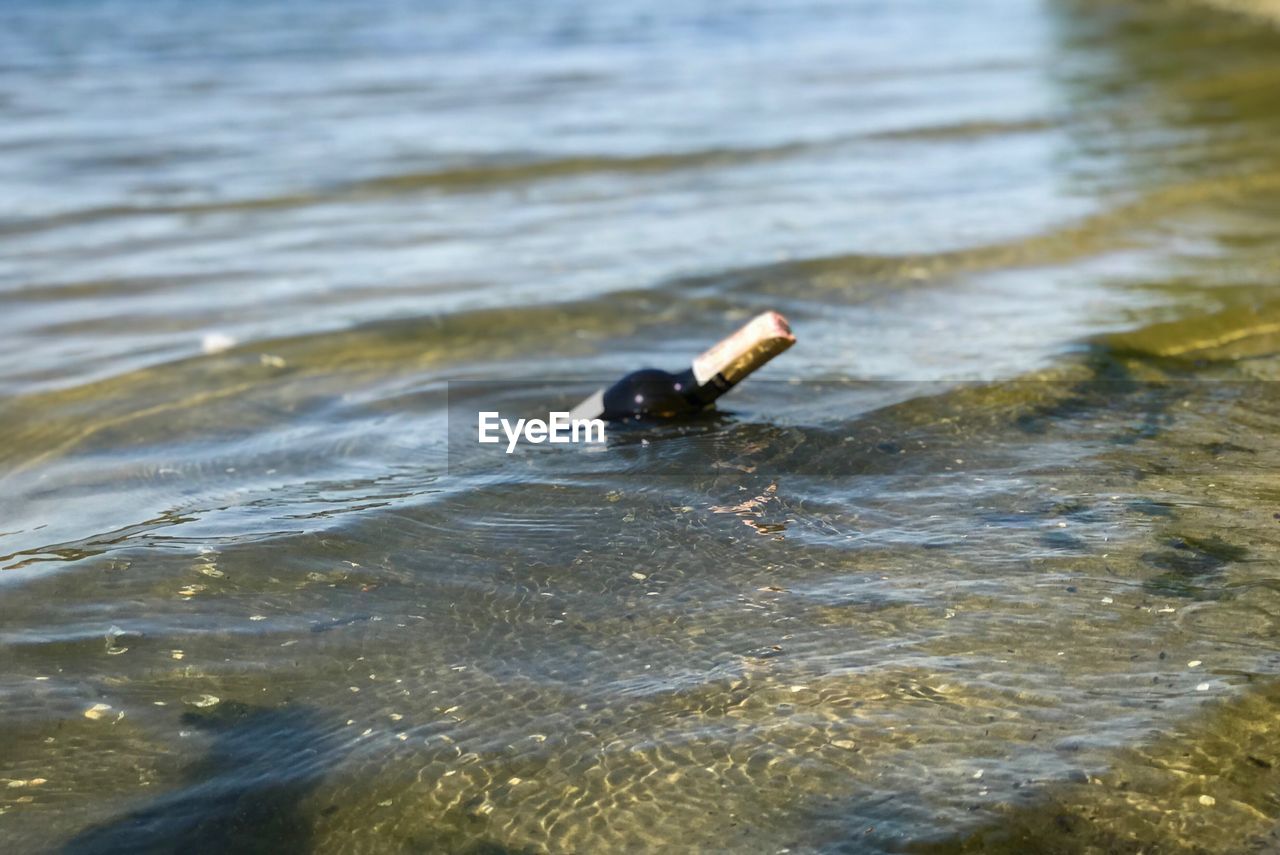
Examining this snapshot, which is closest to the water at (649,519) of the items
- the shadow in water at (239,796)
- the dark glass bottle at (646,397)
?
the shadow in water at (239,796)

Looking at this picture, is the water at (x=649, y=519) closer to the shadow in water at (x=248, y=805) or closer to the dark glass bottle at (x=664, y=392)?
the shadow in water at (x=248, y=805)

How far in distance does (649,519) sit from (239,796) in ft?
4.71

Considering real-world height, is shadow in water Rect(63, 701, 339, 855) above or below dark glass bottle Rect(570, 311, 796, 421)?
below

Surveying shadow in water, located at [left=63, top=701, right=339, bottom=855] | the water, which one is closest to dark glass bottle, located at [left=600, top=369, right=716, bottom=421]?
the water

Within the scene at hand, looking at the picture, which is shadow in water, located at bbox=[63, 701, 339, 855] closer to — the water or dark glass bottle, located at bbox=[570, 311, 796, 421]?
the water

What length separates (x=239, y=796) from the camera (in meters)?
2.46

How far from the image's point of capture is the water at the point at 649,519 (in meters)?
2.44

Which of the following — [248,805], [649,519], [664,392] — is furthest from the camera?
[664,392]

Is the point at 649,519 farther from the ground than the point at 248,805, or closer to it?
farther from the ground

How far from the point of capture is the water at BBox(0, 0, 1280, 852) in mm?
2439

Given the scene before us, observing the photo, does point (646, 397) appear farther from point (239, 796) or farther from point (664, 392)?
point (239, 796)

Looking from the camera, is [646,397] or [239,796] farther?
[646,397]

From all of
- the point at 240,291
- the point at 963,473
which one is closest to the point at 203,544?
the point at 963,473

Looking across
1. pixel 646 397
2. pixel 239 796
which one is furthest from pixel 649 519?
pixel 239 796
